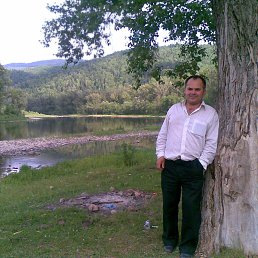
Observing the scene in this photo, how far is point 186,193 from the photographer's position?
4.14 m

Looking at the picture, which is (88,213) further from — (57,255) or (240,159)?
(240,159)

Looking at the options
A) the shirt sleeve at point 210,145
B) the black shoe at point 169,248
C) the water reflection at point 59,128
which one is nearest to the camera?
the shirt sleeve at point 210,145

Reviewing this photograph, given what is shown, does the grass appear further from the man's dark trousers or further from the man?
the man

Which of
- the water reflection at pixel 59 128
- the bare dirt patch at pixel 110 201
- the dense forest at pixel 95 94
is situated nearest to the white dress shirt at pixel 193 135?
the bare dirt patch at pixel 110 201

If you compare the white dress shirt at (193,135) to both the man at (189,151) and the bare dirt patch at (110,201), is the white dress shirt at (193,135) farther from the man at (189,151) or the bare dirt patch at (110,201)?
the bare dirt patch at (110,201)

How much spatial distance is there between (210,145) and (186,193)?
58 cm

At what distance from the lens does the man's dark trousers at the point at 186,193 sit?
13.3 feet

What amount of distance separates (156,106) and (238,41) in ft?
286

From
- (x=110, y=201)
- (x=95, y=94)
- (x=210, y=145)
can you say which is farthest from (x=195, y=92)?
(x=95, y=94)

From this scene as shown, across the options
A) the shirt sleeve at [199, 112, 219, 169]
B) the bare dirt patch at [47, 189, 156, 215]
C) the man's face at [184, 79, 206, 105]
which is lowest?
the bare dirt patch at [47, 189, 156, 215]

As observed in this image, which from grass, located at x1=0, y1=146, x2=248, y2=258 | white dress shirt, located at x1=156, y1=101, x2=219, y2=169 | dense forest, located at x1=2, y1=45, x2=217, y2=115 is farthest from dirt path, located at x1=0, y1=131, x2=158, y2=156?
white dress shirt, located at x1=156, y1=101, x2=219, y2=169

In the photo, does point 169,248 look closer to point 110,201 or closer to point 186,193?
point 186,193

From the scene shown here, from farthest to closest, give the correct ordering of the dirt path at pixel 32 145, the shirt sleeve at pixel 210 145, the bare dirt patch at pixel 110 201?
1. the dirt path at pixel 32 145
2. the bare dirt patch at pixel 110 201
3. the shirt sleeve at pixel 210 145

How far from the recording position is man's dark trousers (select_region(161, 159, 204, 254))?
13.3 feet
